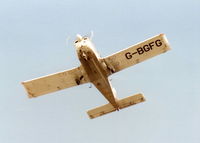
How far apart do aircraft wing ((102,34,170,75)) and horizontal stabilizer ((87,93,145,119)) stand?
11.2ft

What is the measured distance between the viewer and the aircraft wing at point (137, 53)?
32.2 metres

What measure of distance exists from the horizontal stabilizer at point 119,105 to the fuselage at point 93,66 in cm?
139

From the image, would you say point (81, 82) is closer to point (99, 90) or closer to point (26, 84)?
point (99, 90)

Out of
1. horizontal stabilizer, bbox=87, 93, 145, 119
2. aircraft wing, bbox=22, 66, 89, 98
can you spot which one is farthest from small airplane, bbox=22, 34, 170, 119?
horizontal stabilizer, bbox=87, 93, 145, 119

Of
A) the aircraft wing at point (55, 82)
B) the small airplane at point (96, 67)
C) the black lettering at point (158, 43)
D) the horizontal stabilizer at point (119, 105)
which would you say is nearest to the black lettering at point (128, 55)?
the small airplane at point (96, 67)

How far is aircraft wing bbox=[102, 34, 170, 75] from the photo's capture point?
32250mm

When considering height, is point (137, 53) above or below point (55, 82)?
below

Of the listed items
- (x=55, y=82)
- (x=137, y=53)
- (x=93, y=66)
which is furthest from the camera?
(x=55, y=82)

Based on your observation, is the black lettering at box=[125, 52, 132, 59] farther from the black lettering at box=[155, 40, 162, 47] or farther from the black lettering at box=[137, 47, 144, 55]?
the black lettering at box=[155, 40, 162, 47]

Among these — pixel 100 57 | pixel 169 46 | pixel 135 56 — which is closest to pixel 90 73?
pixel 100 57

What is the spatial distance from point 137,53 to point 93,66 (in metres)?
3.22

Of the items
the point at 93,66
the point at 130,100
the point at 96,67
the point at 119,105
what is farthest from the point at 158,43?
the point at 119,105

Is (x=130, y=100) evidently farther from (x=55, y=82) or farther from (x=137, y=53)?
(x=55, y=82)

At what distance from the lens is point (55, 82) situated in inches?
1347
